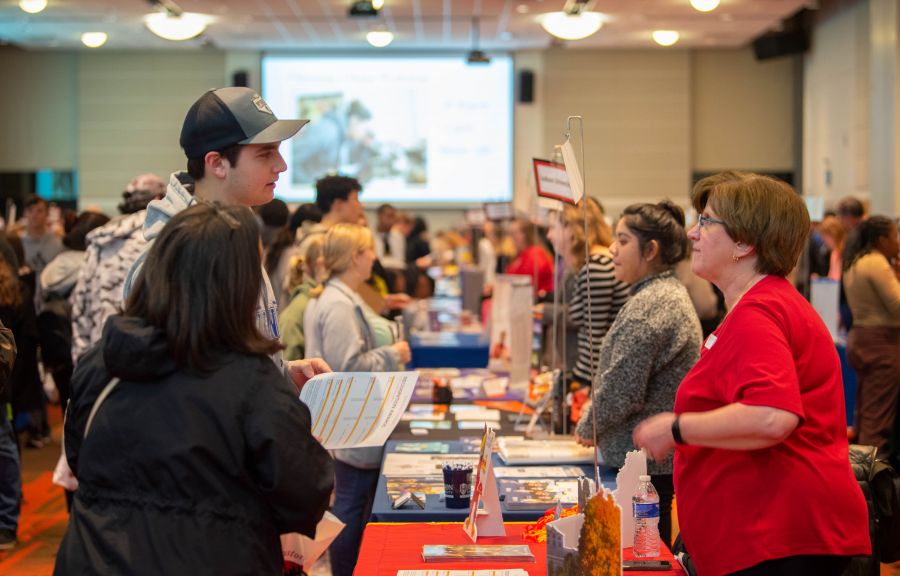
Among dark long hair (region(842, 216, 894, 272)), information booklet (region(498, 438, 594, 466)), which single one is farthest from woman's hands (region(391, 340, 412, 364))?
dark long hair (region(842, 216, 894, 272))

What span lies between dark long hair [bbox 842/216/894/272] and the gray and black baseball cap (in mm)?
4568

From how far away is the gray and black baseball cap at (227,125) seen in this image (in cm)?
213

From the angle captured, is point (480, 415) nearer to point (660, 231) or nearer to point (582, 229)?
point (582, 229)

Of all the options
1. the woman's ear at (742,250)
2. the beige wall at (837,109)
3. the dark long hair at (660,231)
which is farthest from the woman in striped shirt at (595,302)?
the beige wall at (837,109)

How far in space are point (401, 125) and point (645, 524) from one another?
1397 centimetres

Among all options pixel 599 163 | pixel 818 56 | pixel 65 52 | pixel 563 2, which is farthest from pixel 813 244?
pixel 65 52

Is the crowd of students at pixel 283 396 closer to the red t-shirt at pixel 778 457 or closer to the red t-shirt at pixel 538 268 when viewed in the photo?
the red t-shirt at pixel 778 457

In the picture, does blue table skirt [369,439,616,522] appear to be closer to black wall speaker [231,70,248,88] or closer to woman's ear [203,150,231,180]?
woman's ear [203,150,231,180]

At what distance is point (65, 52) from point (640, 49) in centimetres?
873

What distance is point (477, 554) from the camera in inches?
92.4

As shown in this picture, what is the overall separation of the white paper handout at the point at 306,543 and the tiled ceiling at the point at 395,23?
10.8 m

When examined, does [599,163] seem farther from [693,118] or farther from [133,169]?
[133,169]

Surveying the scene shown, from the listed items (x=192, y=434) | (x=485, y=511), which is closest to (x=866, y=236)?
(x=485, y=511)

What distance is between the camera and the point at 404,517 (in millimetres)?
2721
